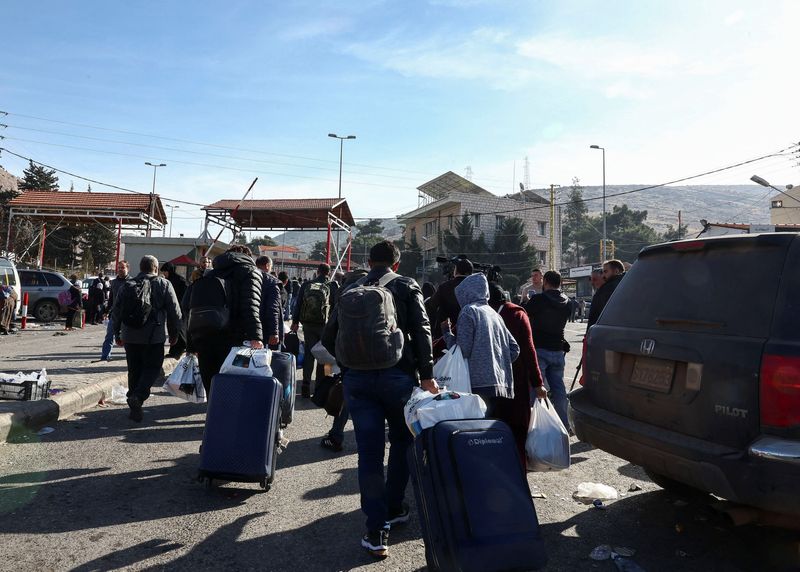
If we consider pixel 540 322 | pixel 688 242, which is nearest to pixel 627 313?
pixel 688 242

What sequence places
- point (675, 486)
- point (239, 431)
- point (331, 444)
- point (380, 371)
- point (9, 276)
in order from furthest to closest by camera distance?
1. point (9, 276)
2. point (331, 444)
3. point (675, 486)
4. point (239, 431)
5. point (380, 371)

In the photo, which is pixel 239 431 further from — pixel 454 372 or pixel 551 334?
pixel 551 334

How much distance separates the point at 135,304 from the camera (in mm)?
6117

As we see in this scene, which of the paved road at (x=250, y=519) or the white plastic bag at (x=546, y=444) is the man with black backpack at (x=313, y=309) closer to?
the paved road at (x=250, y=519)

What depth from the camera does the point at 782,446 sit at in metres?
2.67

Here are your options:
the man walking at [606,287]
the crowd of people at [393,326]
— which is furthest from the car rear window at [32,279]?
the man walking at [606,287]

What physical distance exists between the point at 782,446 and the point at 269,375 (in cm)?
319

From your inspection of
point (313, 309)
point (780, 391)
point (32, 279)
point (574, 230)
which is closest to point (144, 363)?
point (313, 309)

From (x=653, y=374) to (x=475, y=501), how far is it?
146cm

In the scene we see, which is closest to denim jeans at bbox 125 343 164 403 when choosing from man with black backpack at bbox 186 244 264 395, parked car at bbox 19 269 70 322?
man with black backpack at bbox 186 244 264 395

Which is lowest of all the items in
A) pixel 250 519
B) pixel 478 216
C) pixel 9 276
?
pixel 250 519

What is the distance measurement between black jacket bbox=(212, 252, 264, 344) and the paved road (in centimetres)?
120

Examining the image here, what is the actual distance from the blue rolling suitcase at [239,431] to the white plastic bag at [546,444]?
6.05 ft

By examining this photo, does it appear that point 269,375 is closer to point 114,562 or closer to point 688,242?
point 114,562
